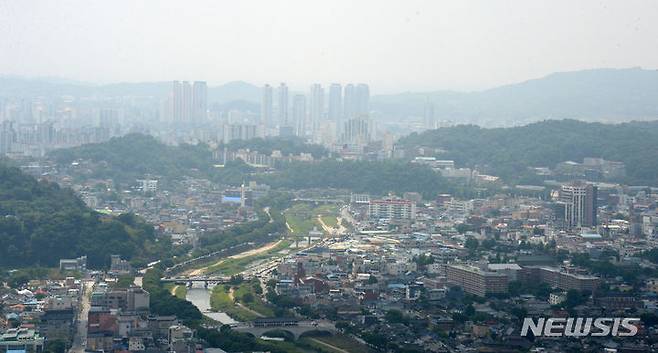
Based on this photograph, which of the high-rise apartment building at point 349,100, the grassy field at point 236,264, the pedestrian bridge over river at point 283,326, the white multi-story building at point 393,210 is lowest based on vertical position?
the grassy field at point 236,264

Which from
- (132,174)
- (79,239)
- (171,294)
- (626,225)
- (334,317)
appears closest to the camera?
(334,317)

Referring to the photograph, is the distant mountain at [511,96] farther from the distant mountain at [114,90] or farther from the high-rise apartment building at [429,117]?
the high-rise apartment building at [429,117]

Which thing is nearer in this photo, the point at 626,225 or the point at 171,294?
the point at 171,294

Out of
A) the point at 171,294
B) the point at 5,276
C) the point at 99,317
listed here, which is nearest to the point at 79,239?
the point at 5,276

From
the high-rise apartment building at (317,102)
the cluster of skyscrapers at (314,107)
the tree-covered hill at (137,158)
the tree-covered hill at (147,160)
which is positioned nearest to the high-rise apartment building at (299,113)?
the cluster of skyscrapers at (314,107)

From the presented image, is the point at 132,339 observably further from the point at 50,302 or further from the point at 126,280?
the point at 126,280

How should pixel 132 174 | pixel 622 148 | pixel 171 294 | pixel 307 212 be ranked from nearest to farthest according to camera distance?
1. pixel 171 294
2. pixel 307 212
3. pixel 132 174
4. pixel 622 148
